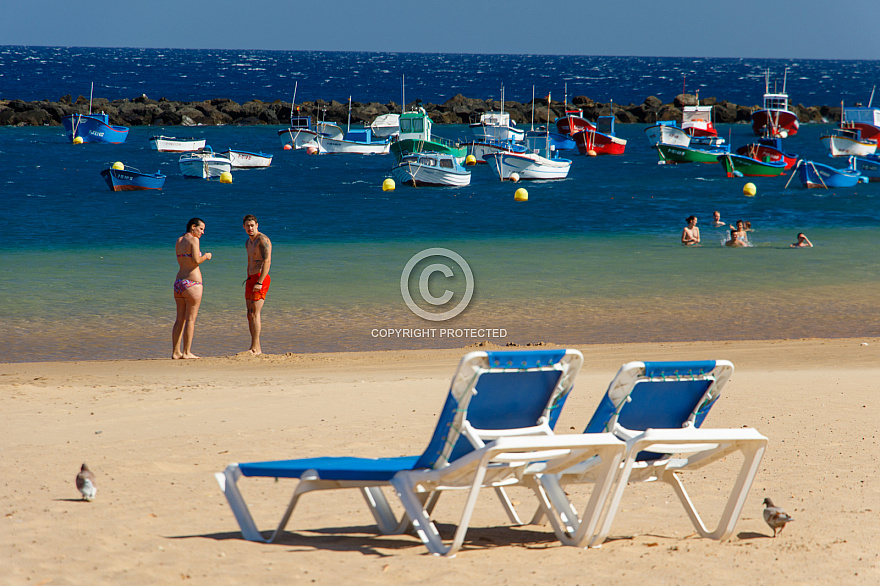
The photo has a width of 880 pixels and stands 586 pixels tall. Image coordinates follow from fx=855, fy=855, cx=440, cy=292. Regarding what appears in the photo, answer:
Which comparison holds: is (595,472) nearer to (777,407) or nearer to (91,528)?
(91,528)

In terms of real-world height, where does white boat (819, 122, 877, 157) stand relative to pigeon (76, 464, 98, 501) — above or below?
above

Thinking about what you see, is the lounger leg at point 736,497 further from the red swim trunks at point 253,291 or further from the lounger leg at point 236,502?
the red swim trunks at point 253,291

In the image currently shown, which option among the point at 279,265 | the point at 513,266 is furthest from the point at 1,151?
the point at 513,266

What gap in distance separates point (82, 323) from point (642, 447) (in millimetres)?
11224

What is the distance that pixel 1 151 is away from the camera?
157 feet

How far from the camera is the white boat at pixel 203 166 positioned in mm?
38250

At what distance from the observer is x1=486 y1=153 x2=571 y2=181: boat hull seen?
37344mm

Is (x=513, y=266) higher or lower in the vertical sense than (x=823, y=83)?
lower

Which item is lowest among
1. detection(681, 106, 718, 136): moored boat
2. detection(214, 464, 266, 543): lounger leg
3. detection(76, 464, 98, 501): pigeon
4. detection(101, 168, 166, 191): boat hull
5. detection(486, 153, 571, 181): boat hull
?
detection(101, 168, 166, 191): boat hull

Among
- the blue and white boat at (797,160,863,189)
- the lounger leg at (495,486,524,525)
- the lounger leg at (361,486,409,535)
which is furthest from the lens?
the blue and white boat at (797,160,863,189)

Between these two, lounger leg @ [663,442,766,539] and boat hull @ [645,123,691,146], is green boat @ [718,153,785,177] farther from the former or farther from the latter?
lounger leg @ [663,442,766,539]

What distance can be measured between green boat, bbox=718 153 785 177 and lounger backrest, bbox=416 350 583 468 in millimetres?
38331

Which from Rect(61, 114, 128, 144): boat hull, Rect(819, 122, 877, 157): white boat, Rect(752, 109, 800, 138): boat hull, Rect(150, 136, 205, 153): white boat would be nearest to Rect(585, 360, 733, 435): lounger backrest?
Rect(150, 136, 205, 153): white boat

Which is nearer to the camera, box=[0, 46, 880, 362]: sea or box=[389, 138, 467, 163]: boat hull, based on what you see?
box=[0, 46, 880, 362]: sea
